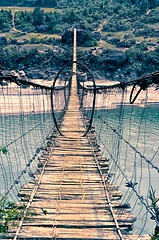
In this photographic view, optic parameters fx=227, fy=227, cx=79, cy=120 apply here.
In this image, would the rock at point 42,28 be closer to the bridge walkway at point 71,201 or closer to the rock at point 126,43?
the rock at point 126,43

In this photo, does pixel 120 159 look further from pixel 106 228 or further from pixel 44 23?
pixel 44 23

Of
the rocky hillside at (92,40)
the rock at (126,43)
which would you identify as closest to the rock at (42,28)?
the rocky hillside at (92,40)

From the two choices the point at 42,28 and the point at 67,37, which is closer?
the point at 67,37

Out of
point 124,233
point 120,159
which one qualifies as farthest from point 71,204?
point 120,159

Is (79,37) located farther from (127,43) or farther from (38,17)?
(38,17)

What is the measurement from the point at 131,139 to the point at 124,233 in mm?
11530

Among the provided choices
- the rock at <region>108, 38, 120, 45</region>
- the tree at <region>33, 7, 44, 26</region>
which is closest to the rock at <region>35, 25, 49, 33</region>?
the tree at <region>33, 7, 44, 26</region>

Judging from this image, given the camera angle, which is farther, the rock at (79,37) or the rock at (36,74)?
the rock at (79,37)

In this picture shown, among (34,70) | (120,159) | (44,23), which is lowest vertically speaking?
(120,159)

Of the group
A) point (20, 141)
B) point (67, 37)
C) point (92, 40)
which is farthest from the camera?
point (92, 40)

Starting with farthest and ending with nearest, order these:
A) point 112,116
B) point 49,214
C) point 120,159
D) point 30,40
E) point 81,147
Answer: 1. point 30,40
2. point 112,116
3. point 120,159
4. point 81,147
5. point 49,214

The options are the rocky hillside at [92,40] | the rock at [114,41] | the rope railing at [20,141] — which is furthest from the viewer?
the rock at [114,41]

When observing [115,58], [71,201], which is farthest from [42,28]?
[71,201]

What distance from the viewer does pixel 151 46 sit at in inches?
1366
